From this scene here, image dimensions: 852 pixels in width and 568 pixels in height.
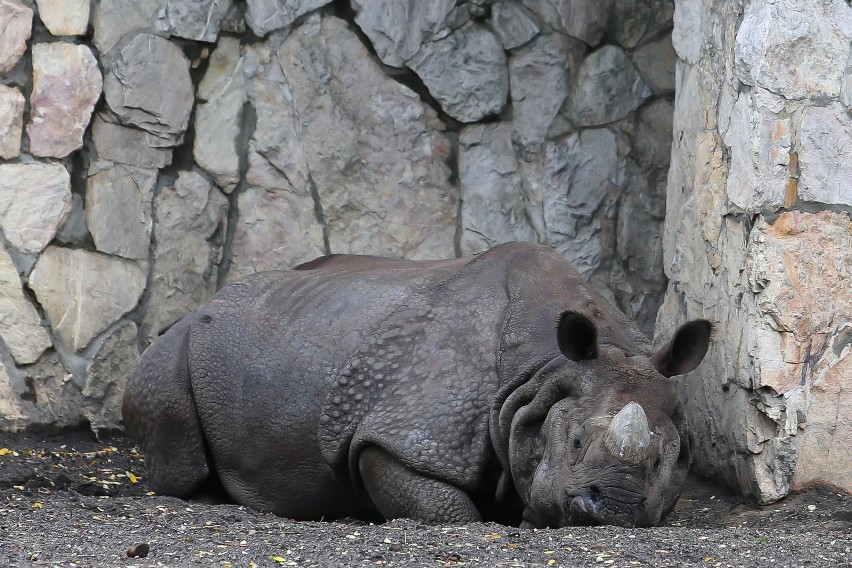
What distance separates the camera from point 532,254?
Answer: 5.91 m

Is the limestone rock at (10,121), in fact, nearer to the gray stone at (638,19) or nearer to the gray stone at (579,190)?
the gray stone at (579,190)

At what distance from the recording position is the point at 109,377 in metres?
7.29

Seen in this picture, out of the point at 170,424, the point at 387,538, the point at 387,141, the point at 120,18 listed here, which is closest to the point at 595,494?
the point at 387,538

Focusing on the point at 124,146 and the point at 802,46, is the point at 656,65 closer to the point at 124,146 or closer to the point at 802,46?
the point at 802,46

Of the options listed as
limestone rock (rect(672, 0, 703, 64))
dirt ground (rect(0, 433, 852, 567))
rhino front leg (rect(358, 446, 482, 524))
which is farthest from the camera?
limestone rock (rect(672, 0, 703, 64))

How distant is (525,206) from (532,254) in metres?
1.82

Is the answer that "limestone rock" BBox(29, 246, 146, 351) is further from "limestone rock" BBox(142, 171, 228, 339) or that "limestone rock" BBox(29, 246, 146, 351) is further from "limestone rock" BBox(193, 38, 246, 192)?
"limestone rock" BBox(193, 38, 246, 192)

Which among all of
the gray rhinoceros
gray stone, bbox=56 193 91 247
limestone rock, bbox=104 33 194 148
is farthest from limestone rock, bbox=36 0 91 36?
the gray rhinoceros

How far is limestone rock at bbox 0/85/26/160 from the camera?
702 cm

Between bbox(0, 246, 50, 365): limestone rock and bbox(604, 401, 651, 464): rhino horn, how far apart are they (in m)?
3.57

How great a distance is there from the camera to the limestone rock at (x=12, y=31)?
23.0 ft

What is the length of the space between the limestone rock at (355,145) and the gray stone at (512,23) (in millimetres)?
634

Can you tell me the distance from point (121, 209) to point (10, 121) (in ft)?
2.45

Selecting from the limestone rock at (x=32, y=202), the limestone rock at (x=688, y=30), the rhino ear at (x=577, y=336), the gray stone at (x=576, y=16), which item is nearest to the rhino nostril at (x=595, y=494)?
the rhino ear at (x=577, y=336)
